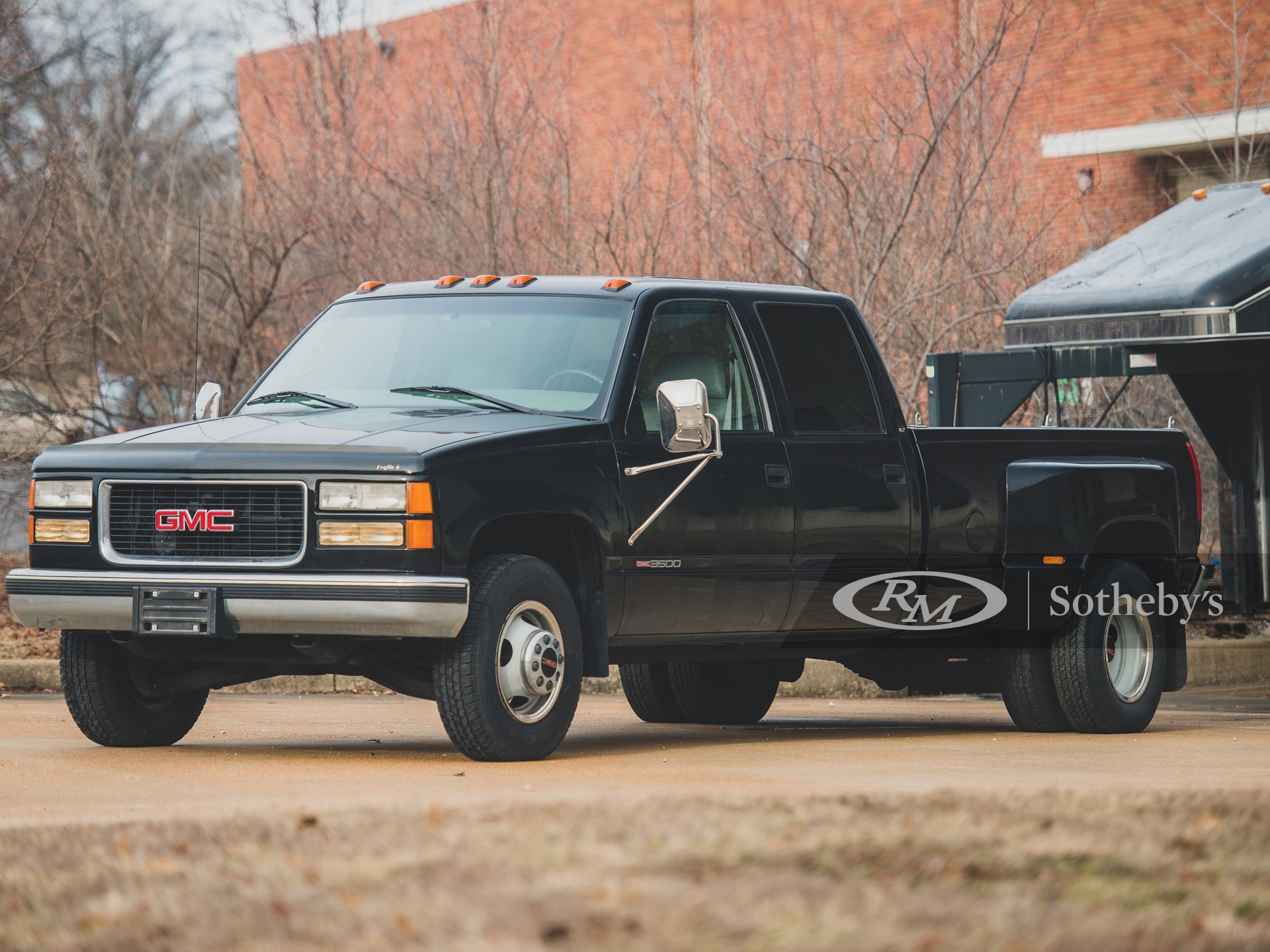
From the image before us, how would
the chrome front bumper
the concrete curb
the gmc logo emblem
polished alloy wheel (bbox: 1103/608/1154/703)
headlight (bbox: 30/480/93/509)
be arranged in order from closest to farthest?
the chrome front bumper < the gmc logo emblem < headlight (bbox: 30/480/93/509) < polished alloy wheel (bbox: 1103/608/1154/703) < the concrete curb

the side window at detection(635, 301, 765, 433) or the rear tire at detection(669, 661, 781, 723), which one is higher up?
the side window at detection(635, 301, 765, 433)

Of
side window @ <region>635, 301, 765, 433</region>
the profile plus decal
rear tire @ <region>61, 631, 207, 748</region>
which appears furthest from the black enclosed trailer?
rear tire @ <region>61, 631, 207, 748</region>

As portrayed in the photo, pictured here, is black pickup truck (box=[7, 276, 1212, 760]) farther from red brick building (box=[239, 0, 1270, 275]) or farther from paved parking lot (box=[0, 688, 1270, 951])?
red brick building (box=[239, 0, 1270, 275])

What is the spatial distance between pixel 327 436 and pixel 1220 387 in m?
9.99

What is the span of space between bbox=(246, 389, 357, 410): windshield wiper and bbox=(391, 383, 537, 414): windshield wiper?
241mm

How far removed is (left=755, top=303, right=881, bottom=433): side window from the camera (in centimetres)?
984

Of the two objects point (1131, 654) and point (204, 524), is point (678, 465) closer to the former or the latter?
point (204, 524)

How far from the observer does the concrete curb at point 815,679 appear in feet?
44.0

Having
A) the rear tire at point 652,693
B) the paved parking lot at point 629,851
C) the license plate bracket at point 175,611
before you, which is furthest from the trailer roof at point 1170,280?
the license plate bracket at point 175,611

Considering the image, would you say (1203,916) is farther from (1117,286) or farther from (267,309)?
(267,309)

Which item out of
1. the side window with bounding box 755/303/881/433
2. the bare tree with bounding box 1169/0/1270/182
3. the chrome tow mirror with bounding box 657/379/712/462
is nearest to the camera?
the chrome tow mirror with bounding box 657/379/712/462

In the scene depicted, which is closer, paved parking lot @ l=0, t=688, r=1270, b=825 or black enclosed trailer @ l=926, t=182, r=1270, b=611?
paved parking lot @ l=0, t=688, r=1270, b=825

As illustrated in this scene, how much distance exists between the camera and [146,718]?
9.34 m

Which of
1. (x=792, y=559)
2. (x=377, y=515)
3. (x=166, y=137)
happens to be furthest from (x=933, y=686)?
(x=166, y=137)
